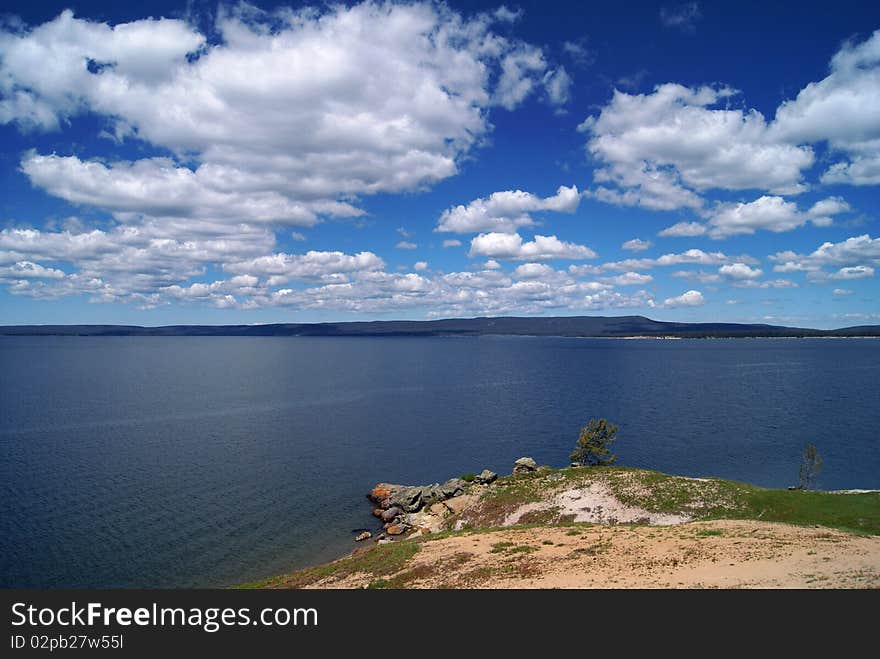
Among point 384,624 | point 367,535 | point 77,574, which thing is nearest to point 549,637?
point 384,624

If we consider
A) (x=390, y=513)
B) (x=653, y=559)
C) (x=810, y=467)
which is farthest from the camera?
(x=810, y=467)

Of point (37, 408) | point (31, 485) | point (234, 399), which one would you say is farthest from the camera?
point (234, 399)

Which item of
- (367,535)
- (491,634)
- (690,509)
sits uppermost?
(491,634)

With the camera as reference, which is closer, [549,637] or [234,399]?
[549,637]

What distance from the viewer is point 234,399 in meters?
144

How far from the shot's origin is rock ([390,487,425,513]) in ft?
209

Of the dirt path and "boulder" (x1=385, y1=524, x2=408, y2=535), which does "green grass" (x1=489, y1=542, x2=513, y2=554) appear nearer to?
the dirt path

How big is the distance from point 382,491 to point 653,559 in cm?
4347

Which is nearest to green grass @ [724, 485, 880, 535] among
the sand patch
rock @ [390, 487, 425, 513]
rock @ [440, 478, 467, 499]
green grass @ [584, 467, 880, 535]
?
green grass @ [584, 467, 880, 535]

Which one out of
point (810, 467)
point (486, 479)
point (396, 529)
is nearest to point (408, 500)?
point (396, 529)

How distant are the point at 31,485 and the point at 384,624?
68.4 metres

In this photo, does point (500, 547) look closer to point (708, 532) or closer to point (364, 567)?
point (364, 567)

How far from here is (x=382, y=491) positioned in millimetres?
69562

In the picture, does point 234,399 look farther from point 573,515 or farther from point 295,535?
point 573,515
